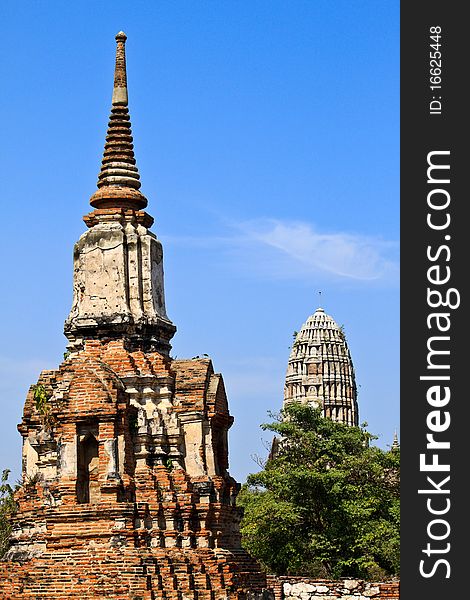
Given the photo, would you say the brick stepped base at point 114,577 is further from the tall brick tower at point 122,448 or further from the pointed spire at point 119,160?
the pointed spire at point 119,160

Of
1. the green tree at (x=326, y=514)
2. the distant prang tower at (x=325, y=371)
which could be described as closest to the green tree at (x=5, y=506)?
the green tree at (x=326, y=514)

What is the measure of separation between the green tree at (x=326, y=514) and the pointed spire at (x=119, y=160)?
1327 centimetres

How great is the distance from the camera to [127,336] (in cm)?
2638

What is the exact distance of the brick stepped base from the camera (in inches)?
918

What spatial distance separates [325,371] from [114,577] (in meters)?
57.9

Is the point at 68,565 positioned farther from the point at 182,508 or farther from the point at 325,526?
the point at 325,526

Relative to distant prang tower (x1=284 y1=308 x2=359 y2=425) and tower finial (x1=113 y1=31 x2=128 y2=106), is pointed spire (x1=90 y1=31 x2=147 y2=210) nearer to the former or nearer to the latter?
tower finial (x1=113 y1=31 x2=128 y2=106)

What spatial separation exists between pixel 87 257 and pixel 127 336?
1.81 meters

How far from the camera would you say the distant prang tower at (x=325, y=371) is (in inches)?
3174

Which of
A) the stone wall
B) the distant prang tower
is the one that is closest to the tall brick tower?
the stone wall

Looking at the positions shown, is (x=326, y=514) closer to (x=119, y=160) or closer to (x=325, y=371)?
(x=119, y=160)

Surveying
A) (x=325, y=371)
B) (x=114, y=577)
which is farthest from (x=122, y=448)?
(x=325, y=371)

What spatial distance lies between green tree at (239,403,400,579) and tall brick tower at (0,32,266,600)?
1115 cm

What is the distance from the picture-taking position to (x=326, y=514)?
39.0 metres
